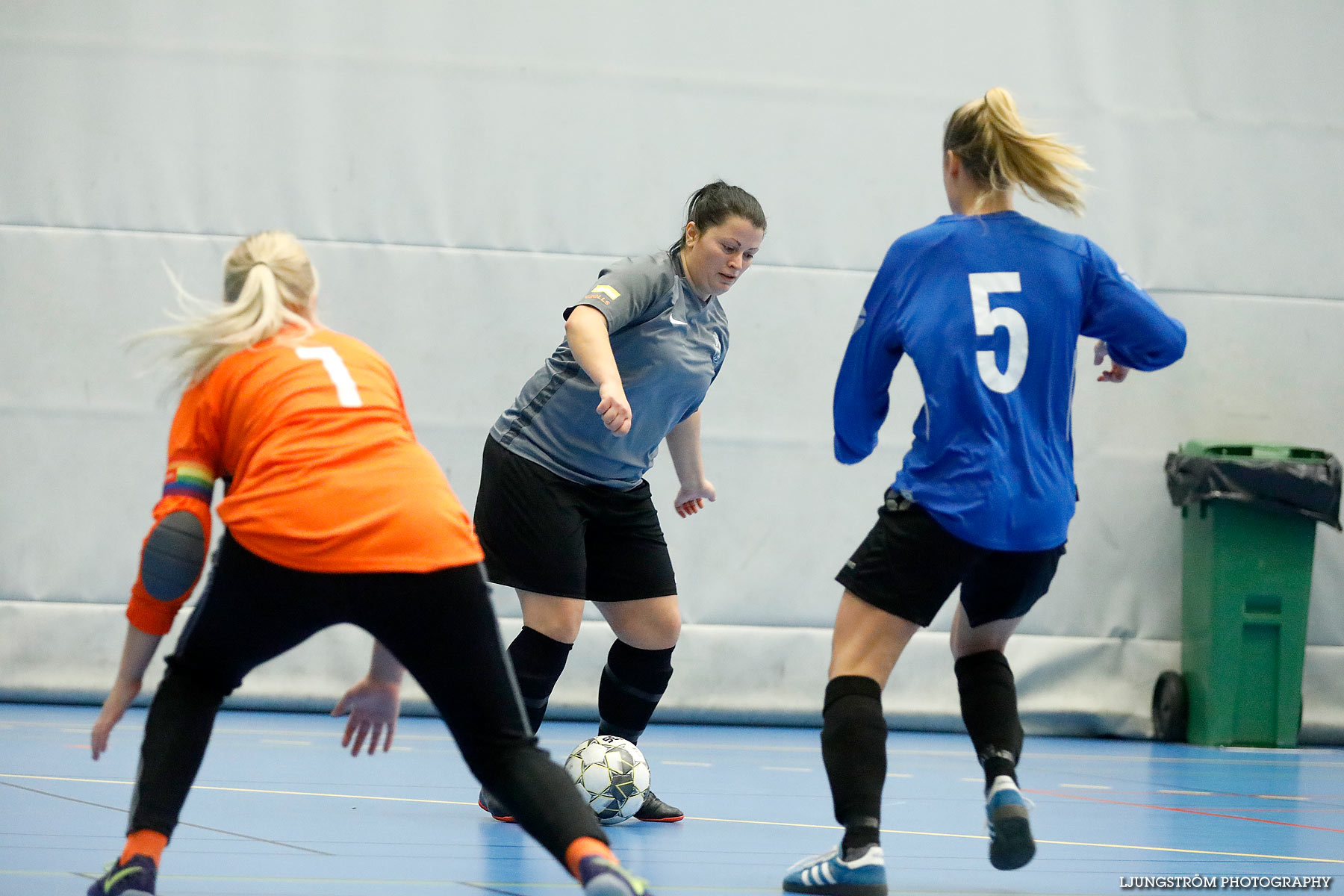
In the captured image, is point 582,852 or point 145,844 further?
point 145,844

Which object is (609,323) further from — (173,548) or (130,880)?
(130,880)

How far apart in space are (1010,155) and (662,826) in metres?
2.12

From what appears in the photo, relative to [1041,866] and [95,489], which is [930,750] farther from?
[95,489]

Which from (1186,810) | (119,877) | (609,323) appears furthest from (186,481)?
(1186,810)

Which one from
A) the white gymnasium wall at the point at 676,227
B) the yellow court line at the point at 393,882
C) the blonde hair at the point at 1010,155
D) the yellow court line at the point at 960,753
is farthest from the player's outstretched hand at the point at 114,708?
the white gymnasium wall at the point at 676,227

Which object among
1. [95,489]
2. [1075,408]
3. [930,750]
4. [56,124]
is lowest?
[930,750]

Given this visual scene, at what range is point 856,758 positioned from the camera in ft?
8.97

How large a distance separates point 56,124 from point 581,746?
449 cm

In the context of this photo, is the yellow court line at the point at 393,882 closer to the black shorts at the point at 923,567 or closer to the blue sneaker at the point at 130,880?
the blue sneaker at the point at 130,880

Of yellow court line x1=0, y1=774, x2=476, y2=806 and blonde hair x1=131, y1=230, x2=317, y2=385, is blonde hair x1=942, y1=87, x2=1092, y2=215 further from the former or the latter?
yellow court line x1=0, y1=774, x2=476, y2=806

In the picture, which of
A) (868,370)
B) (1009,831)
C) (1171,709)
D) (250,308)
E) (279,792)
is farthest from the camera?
(1171,709)

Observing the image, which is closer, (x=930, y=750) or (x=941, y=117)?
(x=930, y=750)

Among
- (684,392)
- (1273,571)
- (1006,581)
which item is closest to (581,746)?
(684,392)

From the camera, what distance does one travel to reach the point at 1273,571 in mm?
6664
